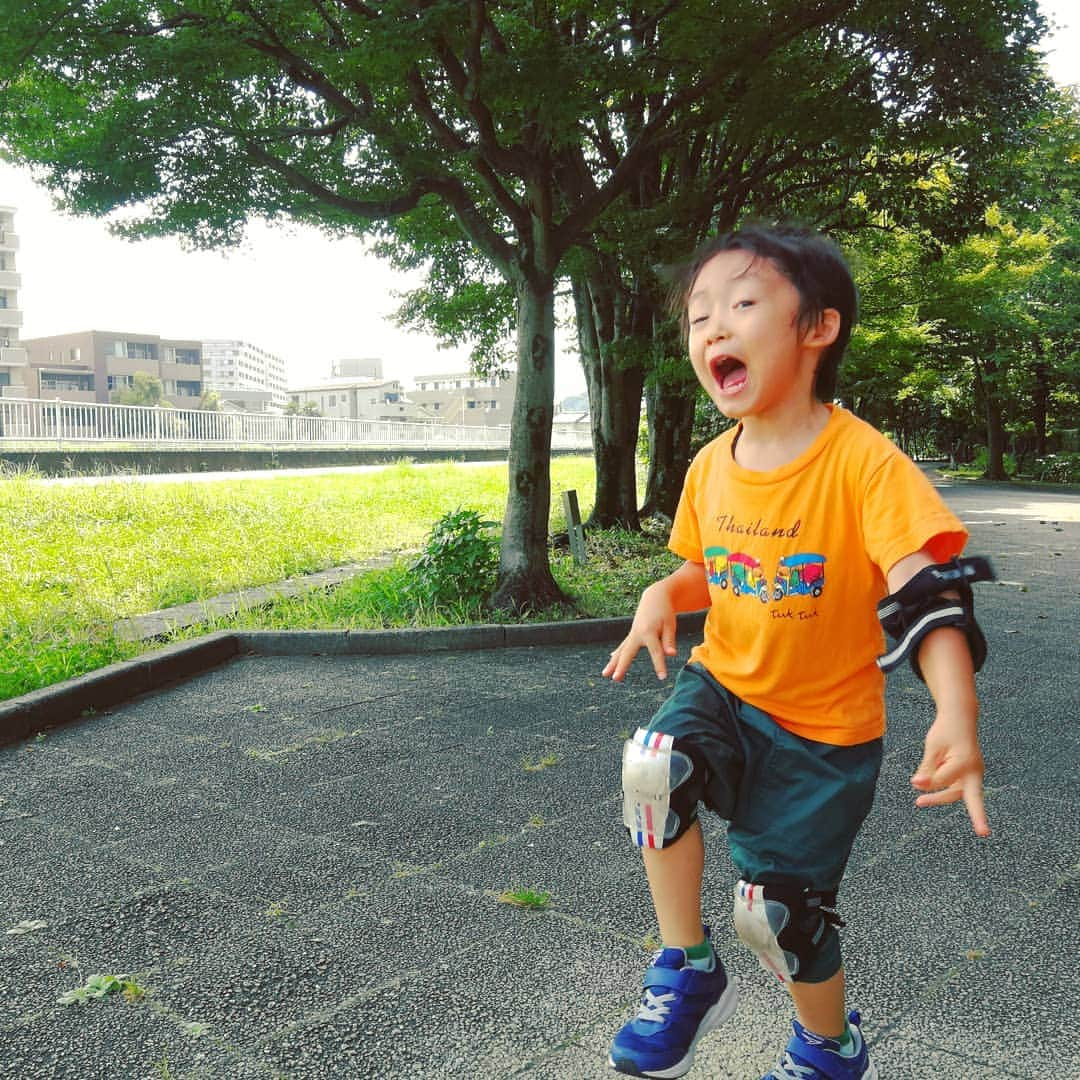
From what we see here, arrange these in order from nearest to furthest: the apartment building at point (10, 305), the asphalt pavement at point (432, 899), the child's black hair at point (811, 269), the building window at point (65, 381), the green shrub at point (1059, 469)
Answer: the child's black hair at point (811, 269), the asphalt pavement at point (432, 899), the green shrub at point (1059, 469), the apartment building at point (10, 305), the building window at point (65, 381)

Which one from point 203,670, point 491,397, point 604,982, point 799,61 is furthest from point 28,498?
point 491,397

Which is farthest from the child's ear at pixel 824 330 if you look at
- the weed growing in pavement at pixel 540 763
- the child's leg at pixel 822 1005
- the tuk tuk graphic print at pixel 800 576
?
the weed growing in pavement at pixel 540 763

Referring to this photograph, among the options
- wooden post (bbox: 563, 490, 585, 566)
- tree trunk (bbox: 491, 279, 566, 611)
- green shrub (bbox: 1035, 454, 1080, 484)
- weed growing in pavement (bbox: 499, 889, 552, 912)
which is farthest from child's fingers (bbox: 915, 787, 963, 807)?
green shrub (bbox: 1035, 454, 1080, 484)

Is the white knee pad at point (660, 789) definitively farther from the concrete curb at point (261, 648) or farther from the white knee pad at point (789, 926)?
the concrete curb at point (261, 648)

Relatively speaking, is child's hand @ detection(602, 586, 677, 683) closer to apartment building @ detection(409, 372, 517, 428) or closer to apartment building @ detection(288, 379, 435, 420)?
apartment building @ detection(409, 372, 517, 428)

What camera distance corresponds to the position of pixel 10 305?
60.8 metres

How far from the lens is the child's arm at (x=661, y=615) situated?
2.04m

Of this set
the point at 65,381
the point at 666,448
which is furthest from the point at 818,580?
the point at 65,381

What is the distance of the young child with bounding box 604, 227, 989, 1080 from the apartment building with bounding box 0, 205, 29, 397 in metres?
66.1

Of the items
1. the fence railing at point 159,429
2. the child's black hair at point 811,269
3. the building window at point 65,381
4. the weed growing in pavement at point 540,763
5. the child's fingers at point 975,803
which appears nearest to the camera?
the child's fingers at point 975,803

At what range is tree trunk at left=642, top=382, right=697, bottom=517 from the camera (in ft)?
45.2

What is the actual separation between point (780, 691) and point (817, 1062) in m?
0.67

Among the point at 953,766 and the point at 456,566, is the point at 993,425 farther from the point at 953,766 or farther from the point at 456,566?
the point at 953,766

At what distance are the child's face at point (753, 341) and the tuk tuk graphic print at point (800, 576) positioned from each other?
293 millimetres
